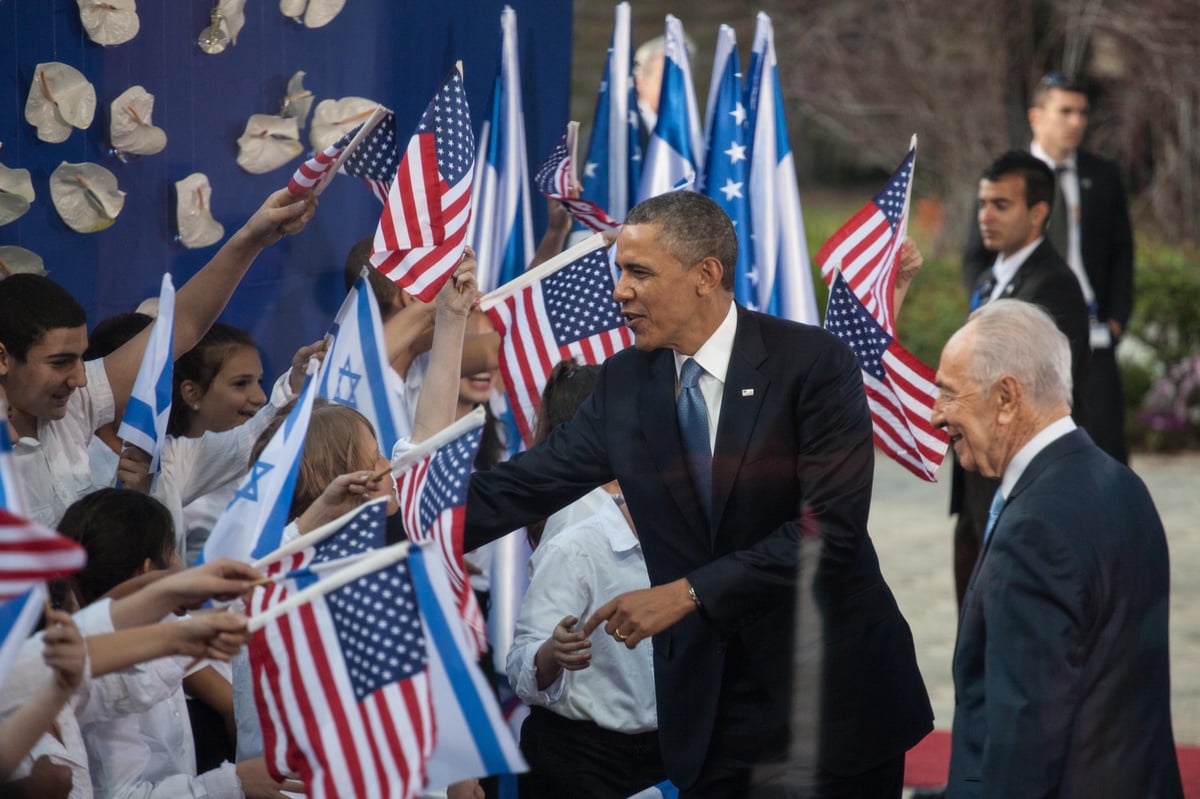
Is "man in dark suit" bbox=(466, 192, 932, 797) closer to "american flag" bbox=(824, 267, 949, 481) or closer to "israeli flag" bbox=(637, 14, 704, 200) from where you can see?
"american flag" bbox=(824, 267, 949, 481)

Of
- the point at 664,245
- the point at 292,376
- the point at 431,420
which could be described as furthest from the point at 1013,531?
the point at 292,376

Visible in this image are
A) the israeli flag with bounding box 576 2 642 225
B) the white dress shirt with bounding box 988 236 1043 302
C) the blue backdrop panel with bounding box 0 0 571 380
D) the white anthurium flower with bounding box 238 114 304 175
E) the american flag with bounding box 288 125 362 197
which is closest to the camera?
the american flag with bounding box 288 125 362 197

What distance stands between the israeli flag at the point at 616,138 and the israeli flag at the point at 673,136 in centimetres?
11

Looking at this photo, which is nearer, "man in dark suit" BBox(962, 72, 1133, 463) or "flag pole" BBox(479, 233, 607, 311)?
"flag pole" BBox(479, 233, 607, 311)

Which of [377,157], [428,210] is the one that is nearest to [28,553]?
[428,210]

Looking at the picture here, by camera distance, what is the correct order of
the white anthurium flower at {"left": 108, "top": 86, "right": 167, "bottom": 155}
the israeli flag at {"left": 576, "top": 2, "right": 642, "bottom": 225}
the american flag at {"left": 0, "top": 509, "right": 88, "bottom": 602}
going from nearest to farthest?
1. the american flag at {"left": 0, "top": 509, "right": 88, "bottom": 602}
2. the white anthurium flower at {"left": 108, "top": 86, "right": 167, "bottom": 155}
3. the israeli flag at {"left": 576, "top": 2, "right": 642, "bottom": 225}

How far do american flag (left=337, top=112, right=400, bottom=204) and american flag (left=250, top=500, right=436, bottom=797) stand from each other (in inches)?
82.7

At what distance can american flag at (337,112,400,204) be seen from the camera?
515 cm

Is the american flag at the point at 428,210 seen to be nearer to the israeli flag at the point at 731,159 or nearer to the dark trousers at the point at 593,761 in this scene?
the dark trousers at the point at 593,761

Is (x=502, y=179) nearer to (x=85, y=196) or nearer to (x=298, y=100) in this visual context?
(x=298, y=100)

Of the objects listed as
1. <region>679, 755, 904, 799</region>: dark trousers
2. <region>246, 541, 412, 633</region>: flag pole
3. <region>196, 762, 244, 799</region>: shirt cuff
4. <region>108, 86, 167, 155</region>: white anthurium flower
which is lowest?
<region>679, 755, 904, 799</region>: dark trousers

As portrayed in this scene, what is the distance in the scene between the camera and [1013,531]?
3.41 metres

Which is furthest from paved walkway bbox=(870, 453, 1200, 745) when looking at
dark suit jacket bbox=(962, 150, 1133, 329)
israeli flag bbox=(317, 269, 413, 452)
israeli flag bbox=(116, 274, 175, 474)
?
israeli flag bbox=(116, 274, 175, 474)

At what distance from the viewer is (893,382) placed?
18.5 ft
